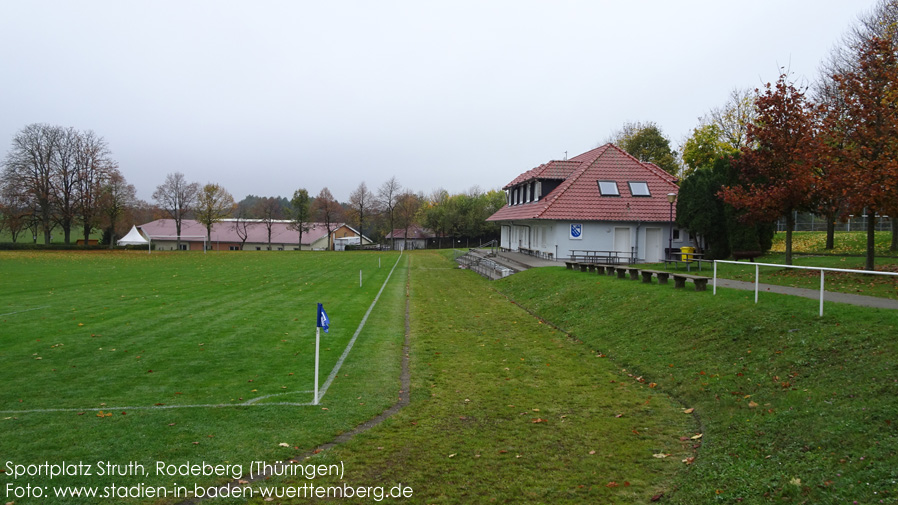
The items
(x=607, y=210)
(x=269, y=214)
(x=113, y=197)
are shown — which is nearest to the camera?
(x=607, y=210)

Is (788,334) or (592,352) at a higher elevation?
(788,334)

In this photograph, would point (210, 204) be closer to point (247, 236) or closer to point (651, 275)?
point (247, 236)

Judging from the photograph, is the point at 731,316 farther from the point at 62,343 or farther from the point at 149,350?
the point at 62,343

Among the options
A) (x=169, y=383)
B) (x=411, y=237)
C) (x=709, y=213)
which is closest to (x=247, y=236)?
(x=411, y=237)

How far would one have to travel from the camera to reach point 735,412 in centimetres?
752

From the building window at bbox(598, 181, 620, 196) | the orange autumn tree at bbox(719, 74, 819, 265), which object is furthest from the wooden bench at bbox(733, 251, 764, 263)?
the building window at bbox(598, 181, 620, 196)

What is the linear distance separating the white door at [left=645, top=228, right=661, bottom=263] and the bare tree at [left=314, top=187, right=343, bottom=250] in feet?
248

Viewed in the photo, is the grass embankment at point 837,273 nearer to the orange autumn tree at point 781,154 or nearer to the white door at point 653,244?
the orange autumn tree at point 781,154

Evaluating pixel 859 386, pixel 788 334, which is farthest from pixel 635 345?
pixel 859 386

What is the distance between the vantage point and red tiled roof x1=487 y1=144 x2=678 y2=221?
33.1 metres

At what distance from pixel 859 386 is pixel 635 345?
5.52 meters

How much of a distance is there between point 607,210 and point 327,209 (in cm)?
7494

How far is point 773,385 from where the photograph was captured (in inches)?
312

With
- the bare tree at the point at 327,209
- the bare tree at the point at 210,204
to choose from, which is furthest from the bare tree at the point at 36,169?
the bare tree at the point at 327,209
